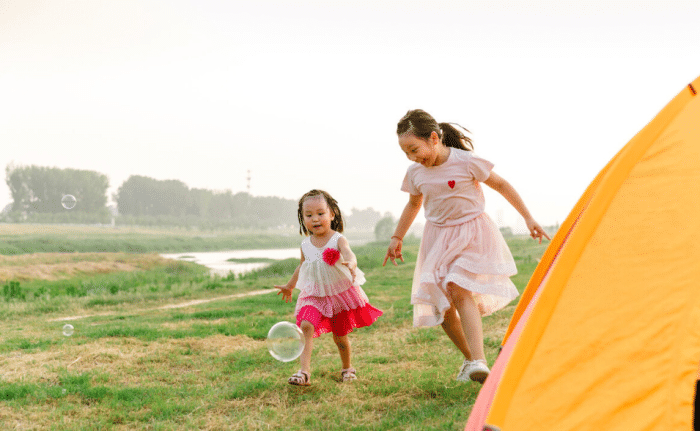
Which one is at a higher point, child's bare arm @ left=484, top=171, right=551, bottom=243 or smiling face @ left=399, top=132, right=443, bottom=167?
smiling face @ left=399, top=132, right=443, bottom=167

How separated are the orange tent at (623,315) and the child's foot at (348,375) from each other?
7.44ft

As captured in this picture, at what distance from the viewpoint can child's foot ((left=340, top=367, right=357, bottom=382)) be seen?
4.68 m

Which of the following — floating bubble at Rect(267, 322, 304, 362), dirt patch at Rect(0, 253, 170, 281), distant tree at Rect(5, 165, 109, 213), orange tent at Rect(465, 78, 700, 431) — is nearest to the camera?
orange tent at Rect(465, 78, 700, 431)

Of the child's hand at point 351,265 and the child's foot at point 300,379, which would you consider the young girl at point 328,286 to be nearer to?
the child's hand at point 351,265

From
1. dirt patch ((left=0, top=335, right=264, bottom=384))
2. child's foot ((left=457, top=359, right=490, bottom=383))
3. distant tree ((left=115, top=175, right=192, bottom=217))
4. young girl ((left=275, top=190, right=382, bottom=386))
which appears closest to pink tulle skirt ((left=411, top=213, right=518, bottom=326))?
→ child's foot ((left=457, top=359, right=490, bottom=383))

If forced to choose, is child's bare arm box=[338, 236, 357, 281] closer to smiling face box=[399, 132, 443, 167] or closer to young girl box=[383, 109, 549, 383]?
young girl box=[383, 109, 549, 383]

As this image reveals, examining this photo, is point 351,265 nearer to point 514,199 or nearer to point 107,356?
point 514,199

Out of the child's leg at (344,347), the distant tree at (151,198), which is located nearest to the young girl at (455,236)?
the child's leg at (344,347)

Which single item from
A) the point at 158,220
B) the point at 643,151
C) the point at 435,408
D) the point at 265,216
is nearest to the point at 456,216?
the point at 435,408

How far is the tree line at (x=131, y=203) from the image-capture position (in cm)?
4997

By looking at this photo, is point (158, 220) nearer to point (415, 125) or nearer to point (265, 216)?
point (265, 216)

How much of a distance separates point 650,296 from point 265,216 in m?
80.6

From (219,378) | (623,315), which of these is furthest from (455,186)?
(219,378)

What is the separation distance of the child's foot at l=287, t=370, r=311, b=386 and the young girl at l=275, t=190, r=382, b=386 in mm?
245
